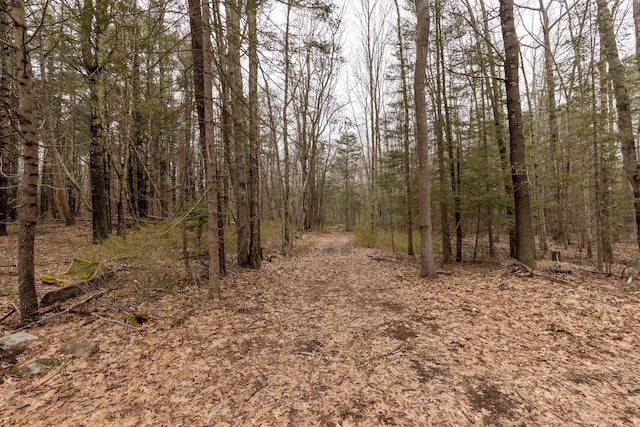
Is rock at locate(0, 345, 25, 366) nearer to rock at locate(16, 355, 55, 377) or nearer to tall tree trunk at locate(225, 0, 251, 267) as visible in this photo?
rock at locate(16, 355, 55, 377)

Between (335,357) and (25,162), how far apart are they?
456 cm

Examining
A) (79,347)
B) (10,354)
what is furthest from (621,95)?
(10,354)

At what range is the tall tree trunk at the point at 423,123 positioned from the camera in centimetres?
652

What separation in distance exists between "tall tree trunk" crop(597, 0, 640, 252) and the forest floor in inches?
193

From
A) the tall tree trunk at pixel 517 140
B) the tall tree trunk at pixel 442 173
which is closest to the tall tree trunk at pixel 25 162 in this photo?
the tall tree trunk at pixel 442 173

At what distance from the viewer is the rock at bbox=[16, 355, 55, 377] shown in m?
2.84

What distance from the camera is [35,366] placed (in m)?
2.92

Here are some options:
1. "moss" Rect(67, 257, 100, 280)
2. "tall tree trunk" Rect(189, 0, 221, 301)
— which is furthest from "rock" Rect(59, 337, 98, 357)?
"moss" Rect(67, 257, 100, 280)

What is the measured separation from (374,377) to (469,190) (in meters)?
7.19

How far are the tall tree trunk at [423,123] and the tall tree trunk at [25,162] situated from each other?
6.88m

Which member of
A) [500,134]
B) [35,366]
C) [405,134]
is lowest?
[35,366]

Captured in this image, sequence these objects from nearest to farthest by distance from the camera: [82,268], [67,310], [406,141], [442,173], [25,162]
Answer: [25,162], [67,310], [82,268], [442,173], [406,141]

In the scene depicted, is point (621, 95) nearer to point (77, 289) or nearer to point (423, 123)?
point (423, 123)

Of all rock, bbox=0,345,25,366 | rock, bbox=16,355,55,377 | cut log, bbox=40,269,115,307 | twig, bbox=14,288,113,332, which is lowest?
rock, bbox=16,355,55,377
